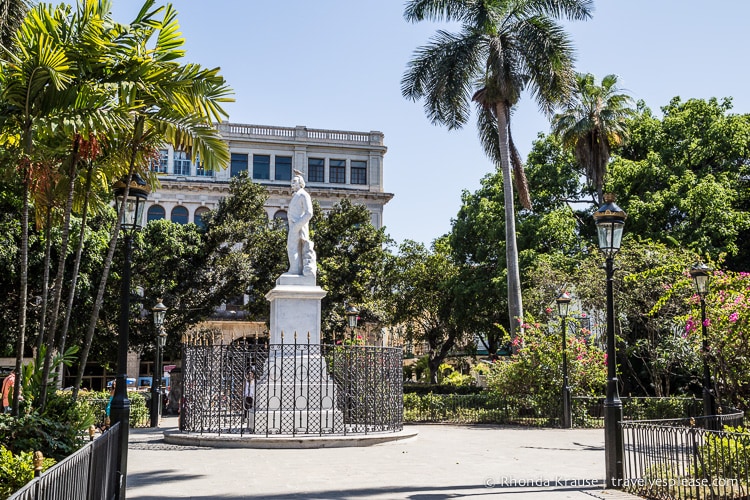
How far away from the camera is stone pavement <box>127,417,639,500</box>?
9250 mm

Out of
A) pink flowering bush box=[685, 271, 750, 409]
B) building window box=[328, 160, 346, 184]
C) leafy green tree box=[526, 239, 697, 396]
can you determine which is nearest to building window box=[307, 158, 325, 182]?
building window box=[328, 160, 346, 184]

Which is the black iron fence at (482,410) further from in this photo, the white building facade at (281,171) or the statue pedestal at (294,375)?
the white building facade at (281,171)

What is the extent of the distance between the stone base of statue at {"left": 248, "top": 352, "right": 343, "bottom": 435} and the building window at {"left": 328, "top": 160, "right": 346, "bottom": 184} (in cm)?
4029

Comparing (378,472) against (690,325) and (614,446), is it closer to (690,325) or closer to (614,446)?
(614,446)

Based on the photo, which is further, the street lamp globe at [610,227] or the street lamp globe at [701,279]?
the street lamp globe at [701,279]

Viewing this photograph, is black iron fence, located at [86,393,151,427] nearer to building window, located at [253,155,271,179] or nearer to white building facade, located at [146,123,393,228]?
white building facade, located at [146,123,393,228]

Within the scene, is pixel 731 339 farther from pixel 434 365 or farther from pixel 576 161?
pixel 434 365

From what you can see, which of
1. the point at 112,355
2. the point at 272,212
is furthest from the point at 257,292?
the point at 272,212

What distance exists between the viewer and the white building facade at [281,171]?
53.3m

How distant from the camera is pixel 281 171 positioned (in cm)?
5550

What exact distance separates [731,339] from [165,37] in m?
10.6

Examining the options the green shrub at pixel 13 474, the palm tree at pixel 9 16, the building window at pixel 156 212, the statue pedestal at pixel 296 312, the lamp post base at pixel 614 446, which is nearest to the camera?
the green shrub at pixel 13 474

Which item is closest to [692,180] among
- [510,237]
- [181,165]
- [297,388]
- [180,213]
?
[510,237]

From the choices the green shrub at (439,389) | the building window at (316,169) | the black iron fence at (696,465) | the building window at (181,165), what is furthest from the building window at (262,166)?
the black iron fence at (696,465)
